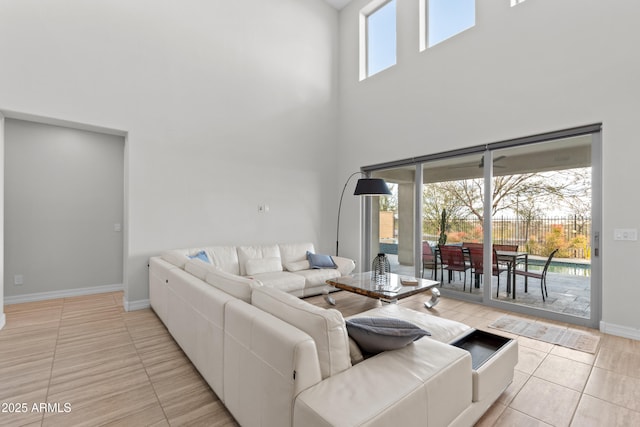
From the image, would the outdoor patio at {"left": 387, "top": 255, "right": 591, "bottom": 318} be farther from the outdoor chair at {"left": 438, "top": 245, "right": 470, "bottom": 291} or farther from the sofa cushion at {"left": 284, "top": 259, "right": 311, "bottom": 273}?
the sofa cushion at {"left": 284, "top": 259, "right": 311, "bottom": 273}

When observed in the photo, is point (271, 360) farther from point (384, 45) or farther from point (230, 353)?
point (384, 45)

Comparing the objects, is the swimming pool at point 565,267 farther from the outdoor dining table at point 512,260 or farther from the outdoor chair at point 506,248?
the outdoor chair at point 506,248

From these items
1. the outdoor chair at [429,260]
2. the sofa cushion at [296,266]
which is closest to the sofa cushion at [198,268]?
the sofa cushion at [296,266]

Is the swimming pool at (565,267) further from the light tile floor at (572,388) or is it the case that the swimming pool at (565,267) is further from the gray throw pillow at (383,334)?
the gray throw pillow at (383,334)

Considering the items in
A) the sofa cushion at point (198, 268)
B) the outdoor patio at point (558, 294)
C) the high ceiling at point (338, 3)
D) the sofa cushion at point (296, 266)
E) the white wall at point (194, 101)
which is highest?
the high ceiling at point (338, 3)

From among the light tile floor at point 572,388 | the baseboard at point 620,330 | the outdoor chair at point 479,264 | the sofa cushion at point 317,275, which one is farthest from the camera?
the sofa cushion at point 317,275

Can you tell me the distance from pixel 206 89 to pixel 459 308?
16.4ft

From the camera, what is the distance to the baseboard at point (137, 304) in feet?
12.7

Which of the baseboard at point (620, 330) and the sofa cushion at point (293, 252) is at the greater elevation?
the sofa cushion at point (293, 252)

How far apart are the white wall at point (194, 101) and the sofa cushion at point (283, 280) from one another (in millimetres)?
1115

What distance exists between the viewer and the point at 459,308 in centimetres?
407

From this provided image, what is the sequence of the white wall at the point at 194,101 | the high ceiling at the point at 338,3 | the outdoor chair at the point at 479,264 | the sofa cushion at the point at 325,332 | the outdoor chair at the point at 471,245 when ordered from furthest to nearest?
the high ceiling at the point at 338,3
the outdoor chair at the point at 471,245
the outdoor chair at the point at 479,264
the white wall at the point at 194,101
the sofa cushion at the point at 325,332

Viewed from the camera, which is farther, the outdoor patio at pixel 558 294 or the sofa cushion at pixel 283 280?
the sofa cushion at pixel 283 280

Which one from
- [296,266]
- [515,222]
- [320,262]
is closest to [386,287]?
[320,262]
